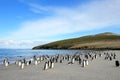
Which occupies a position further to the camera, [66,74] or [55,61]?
[55,61]

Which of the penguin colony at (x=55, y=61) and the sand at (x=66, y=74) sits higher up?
the penguin colony at (x=55, y=61)

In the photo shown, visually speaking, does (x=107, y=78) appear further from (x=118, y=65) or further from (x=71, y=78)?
(x=118, y=65)

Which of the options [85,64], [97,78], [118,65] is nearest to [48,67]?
[85,64]

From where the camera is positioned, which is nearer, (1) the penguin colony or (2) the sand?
(2) the sand

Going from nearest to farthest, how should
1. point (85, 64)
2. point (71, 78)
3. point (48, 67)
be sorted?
point (71, 78)
point (48, 67)
point (85, 64)

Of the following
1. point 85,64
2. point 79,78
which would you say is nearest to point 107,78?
point 79,78

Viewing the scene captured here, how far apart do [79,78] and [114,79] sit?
115 inches

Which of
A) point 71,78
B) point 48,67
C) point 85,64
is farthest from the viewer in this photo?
point 85,64

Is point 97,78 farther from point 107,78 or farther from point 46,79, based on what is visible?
point 46,79

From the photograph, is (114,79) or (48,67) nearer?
(114,79)

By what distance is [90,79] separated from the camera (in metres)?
20.8

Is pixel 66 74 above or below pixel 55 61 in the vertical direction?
below

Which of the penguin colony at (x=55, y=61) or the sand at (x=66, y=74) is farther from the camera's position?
the penguin colony at (x=55, y=61)

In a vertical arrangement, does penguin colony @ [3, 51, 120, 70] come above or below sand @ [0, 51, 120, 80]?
above
